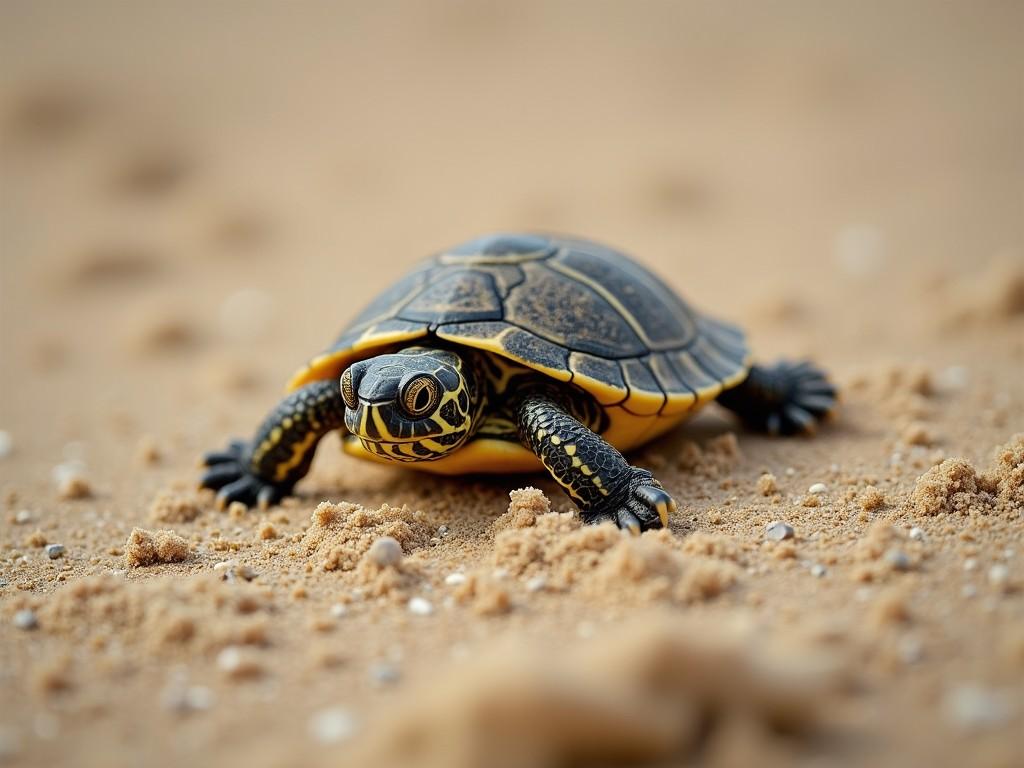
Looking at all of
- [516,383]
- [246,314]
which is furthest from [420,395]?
[246,314]

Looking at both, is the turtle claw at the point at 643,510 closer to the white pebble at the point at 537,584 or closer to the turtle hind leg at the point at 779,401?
the white pebble at the point at 537,584

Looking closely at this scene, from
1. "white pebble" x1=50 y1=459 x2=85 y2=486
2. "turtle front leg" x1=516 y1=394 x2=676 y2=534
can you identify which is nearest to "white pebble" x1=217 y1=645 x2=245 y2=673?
"turtle front leg" x1=516 y1=394 x2=676 y2=534

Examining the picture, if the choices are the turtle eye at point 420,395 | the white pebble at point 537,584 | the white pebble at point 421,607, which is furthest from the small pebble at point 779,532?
the turtle eye at point 420,395

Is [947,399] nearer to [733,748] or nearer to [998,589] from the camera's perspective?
[998,589]

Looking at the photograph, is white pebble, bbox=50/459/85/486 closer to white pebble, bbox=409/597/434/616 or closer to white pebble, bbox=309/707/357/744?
white pebble, bbox=409/597/434/616

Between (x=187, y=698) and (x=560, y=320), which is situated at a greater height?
(x=560, y=320)

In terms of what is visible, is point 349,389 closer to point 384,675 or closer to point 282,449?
point 282,449
